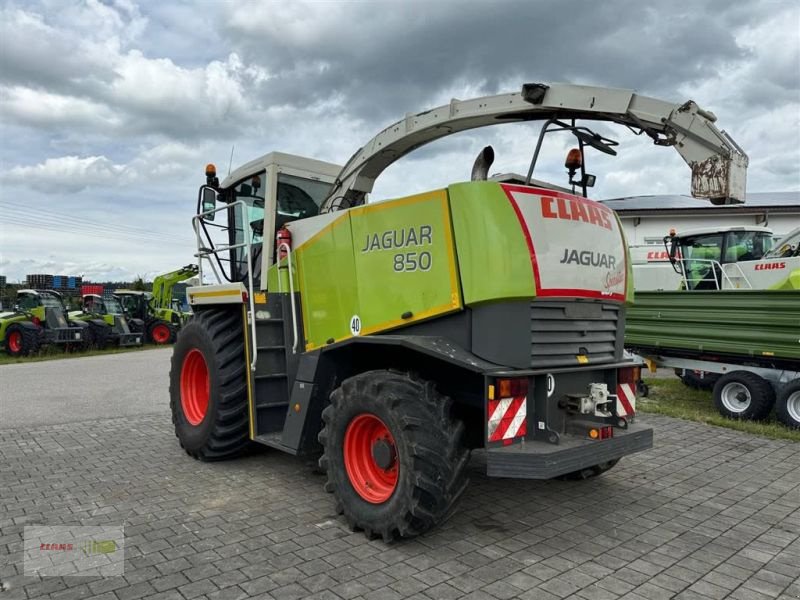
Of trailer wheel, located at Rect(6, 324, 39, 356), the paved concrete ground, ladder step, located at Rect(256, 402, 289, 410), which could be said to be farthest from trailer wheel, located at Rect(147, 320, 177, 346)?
ladder step, located at Rect(256, 402, 289, 410)

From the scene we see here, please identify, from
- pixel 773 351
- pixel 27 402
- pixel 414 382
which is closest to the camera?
pixel 414 382

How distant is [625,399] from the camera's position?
4.70m

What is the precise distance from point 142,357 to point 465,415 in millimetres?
15788

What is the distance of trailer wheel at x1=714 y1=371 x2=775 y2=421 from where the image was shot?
25.5ft

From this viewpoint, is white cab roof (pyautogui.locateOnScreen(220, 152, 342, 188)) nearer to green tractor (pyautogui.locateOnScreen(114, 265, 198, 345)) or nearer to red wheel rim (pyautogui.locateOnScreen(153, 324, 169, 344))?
green tractor (pyautogui.locateOnScreen(114, 265, 198, 345))

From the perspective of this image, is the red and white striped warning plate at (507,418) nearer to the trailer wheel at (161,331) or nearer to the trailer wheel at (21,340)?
the trailer wheel at (21,340)

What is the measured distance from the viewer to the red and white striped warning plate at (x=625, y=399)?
4.62m

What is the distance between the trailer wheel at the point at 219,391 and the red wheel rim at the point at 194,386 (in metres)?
0.04

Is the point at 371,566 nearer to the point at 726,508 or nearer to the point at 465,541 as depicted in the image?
the point at 465,541

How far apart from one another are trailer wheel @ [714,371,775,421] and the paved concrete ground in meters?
1.67

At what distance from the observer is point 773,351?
7.72 metres

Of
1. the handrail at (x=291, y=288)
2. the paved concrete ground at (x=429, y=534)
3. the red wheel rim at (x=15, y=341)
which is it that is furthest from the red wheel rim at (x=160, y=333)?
→ the handrail at (x=291, y=288)

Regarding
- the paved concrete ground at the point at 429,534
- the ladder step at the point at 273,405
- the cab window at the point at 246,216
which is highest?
the cab window at the point at 246,216

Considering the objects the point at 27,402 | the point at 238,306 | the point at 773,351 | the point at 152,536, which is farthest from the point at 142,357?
the point at 773,351
